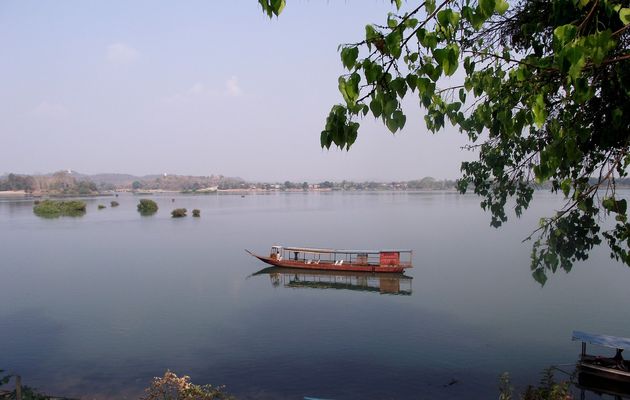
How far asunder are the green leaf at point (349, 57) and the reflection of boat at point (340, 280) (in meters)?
19.4

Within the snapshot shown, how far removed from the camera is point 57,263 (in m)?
27.8

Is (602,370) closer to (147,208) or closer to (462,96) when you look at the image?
(462,96)

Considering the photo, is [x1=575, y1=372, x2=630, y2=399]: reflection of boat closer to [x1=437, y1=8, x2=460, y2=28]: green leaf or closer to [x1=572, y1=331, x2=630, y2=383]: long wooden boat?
[x1=572, y1=331, x2=630, y2=383]: long wooden boat

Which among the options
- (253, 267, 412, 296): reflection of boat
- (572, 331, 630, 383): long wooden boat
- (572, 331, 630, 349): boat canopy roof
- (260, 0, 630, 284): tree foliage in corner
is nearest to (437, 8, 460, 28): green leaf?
(260, 0, 630, 284): tree foliage in corner

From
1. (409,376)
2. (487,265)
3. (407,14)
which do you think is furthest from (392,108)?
(487,265)

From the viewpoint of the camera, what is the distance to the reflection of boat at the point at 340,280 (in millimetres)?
22438

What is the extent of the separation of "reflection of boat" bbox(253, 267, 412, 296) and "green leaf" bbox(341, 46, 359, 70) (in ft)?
63.5

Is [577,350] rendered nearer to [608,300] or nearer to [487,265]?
[608,300]

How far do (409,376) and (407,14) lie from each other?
10.7m

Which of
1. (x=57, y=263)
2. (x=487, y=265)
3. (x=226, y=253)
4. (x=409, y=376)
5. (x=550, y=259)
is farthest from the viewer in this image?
(x=226, y=253)

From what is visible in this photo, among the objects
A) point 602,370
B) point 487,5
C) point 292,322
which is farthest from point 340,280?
point 487,5

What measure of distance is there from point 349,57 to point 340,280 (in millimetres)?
22788

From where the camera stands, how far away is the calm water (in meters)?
11.6

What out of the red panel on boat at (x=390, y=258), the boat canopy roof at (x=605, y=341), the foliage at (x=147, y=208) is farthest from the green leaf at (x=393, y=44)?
the foliage at (x=147, y=208)
